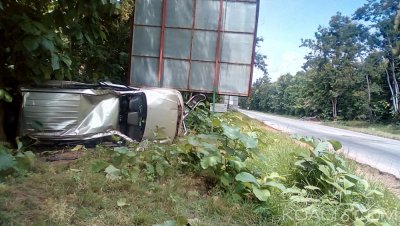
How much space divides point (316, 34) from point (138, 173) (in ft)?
122

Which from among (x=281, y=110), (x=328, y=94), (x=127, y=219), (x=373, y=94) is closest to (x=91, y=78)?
(x=127, y=219)

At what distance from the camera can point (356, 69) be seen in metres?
31.0

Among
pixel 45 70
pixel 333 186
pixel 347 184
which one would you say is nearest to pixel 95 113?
pixel 45 70

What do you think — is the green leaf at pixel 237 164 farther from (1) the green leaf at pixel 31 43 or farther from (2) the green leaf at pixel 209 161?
(1) the green leaf at pixel 31 43

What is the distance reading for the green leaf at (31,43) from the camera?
3239 millimetres

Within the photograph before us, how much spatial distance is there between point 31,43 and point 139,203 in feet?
5.98

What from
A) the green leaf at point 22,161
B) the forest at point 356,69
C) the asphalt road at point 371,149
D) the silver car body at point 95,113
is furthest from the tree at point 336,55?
the green leaf at point 22,161

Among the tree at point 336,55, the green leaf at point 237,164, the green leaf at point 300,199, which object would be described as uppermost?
the tree at point 336,55

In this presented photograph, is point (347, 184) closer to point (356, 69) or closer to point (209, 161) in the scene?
point (209, 161)

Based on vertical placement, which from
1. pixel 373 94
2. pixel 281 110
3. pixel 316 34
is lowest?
pixel 281 110

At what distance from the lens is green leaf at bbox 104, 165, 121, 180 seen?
333 centimetres

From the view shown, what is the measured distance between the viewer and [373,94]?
30.8m

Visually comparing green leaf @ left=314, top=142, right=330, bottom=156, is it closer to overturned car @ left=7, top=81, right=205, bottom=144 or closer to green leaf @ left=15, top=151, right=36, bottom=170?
overturned car @ left=7, top=81, right=205, bottom=144

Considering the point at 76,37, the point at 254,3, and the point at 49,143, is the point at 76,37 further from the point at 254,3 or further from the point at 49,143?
the point at 254,3
